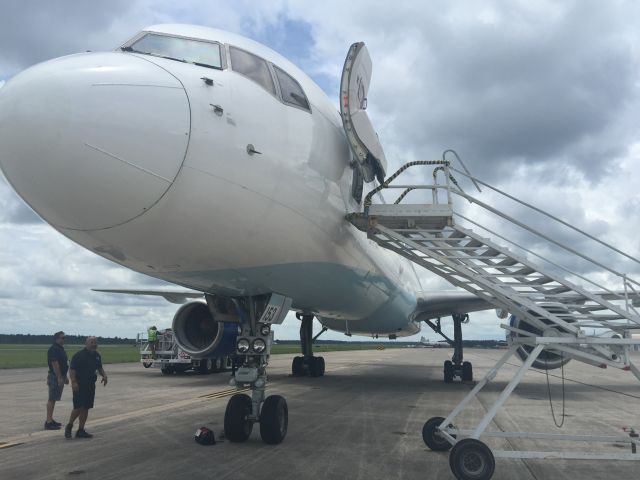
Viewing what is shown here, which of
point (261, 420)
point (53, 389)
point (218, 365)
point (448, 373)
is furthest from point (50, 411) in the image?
point (218, 365)

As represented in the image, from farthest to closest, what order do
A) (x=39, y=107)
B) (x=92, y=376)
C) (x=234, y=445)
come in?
(x=92, y=376), (x=234, y=445), (x=39, y=107)

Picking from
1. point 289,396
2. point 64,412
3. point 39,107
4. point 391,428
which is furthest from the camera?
point 289,396

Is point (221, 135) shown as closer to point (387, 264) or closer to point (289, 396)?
point (387, 264)

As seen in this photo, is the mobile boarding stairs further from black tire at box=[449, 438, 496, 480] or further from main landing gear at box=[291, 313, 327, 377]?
main landing gear at box=[291, 313, 327, 377]

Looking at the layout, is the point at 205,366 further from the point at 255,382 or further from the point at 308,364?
the point at 255,382

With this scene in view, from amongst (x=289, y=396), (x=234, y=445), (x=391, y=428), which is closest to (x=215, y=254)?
(x=234, y=445)

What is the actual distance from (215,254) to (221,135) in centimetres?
115

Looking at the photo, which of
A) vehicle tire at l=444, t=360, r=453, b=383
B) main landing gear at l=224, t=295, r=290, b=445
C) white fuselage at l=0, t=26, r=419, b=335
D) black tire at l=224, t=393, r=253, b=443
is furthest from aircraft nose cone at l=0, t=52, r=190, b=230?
vehicle tire at l=444, t=360, r=453, b=383

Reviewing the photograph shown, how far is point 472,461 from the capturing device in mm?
5246

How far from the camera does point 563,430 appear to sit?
8414 millimetres

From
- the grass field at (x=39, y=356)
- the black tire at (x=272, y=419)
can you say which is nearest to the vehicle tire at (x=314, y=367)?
the black tire at (x=272, y=419)

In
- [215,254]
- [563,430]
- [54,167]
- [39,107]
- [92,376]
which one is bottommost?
[563,430]

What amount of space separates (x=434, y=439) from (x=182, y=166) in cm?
472

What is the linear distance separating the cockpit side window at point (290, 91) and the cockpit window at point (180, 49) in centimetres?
75
